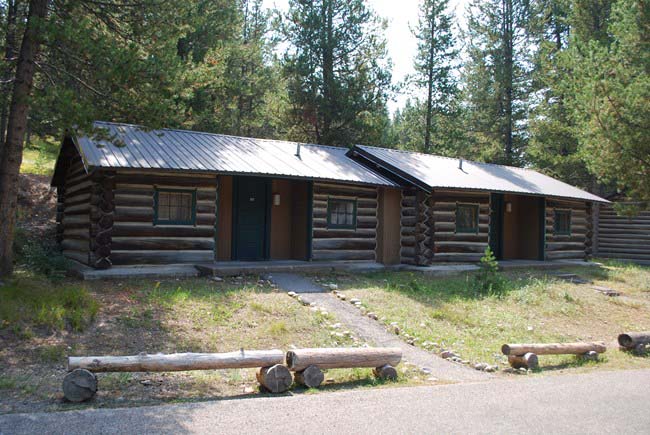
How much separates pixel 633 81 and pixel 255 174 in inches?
409

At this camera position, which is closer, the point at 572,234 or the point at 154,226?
the point at 154,226

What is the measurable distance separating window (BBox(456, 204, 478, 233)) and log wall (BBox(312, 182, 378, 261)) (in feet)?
9.27

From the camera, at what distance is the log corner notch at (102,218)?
12.3 m

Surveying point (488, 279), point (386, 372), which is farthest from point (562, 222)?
point (386, 372)

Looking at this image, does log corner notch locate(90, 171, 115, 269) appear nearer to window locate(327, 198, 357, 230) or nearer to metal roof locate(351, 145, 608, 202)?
window locate(327, 198, 357, 230)

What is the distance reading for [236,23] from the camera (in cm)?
2338

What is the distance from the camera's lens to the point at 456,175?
1839 cm

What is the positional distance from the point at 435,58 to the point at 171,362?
27.1 metres

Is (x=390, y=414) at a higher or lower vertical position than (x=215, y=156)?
lower

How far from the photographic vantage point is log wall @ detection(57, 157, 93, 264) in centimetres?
1348

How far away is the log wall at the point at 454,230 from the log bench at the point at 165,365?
10707mm

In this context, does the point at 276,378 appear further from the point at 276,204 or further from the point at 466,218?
the point at 466,218

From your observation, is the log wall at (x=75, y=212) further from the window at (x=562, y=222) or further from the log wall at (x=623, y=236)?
the log wall at (x=623, y=236)

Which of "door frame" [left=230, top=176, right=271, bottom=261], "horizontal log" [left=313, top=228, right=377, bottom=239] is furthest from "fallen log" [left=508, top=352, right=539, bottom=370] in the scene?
"door frame" [left=230, top=176, right=271, bottom=261]
